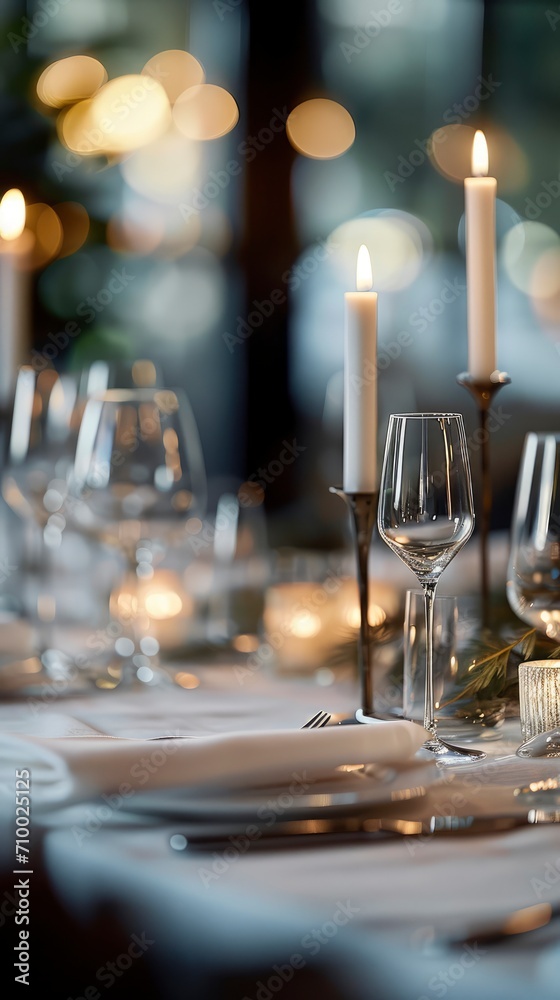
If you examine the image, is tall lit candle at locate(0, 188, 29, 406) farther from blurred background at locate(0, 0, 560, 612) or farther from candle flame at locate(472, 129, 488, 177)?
blurred background at locate(0, 0, 560, 612)

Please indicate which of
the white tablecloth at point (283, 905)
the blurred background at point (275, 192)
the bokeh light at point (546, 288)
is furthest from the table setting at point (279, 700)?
the bokeh light at point (546, 288)

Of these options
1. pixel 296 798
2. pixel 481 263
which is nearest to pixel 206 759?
pixel 296 798

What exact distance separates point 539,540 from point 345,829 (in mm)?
342

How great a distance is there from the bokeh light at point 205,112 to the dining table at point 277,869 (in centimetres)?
307

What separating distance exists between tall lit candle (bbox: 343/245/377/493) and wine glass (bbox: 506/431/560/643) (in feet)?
0.40

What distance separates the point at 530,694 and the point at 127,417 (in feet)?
1.54

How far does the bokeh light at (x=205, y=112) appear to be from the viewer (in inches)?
136

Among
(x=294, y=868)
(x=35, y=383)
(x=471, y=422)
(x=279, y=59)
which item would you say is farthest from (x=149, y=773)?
(x=279, y=59)

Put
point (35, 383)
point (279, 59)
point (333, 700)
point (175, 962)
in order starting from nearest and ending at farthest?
1. point (175, 962)
2. point (333, 700)
3. point (35, 383)
4. point (279, 59)

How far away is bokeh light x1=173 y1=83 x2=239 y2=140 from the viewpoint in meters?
3.46

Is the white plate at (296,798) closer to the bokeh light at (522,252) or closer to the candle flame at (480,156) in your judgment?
the candle flame at (480,156)

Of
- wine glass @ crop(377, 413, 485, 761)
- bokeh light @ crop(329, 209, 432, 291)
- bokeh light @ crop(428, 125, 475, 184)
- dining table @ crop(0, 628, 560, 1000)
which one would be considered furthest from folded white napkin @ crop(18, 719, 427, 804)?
bokeh light @ crop(428, 125, 475, 184)

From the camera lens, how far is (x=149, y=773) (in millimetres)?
632

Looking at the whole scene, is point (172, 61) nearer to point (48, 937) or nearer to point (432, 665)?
point (432, 665)
